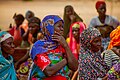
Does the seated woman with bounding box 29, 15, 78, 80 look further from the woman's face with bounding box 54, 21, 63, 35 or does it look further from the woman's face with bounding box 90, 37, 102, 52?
the woman's face with bounding box 90, 37, 102, 52

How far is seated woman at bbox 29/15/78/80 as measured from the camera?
491 centimetres

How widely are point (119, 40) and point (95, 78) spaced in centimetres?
63

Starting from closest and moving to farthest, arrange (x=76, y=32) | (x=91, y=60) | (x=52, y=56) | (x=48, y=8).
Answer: (x=52, y=56), (x=91, y=60), (x=76, y=32), (x=48, y=8)

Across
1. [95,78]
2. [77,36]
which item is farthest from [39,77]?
[77,36]

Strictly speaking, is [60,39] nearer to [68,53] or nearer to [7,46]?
[68,53]

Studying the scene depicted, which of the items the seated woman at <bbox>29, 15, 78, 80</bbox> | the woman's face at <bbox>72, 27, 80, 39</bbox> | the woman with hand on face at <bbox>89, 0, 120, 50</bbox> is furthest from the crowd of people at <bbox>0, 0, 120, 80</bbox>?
the woman with hand on face at <bbox>89, 0, 120, 50</bbox>

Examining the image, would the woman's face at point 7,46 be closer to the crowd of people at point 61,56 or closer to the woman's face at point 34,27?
the crowd of people at point 61,56

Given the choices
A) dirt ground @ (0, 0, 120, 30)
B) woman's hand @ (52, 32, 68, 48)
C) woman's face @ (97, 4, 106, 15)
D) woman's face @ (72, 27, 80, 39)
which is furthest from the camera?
dirt ground @ (0, 0, 120, 30)

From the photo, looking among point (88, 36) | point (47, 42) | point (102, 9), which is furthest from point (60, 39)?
point (102, 9)

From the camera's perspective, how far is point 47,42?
5.09m

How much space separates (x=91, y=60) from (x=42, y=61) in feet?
2.73

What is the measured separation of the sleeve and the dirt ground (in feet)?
23.1

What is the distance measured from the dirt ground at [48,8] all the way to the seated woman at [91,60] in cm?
638

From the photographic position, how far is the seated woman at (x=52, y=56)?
4.91m
